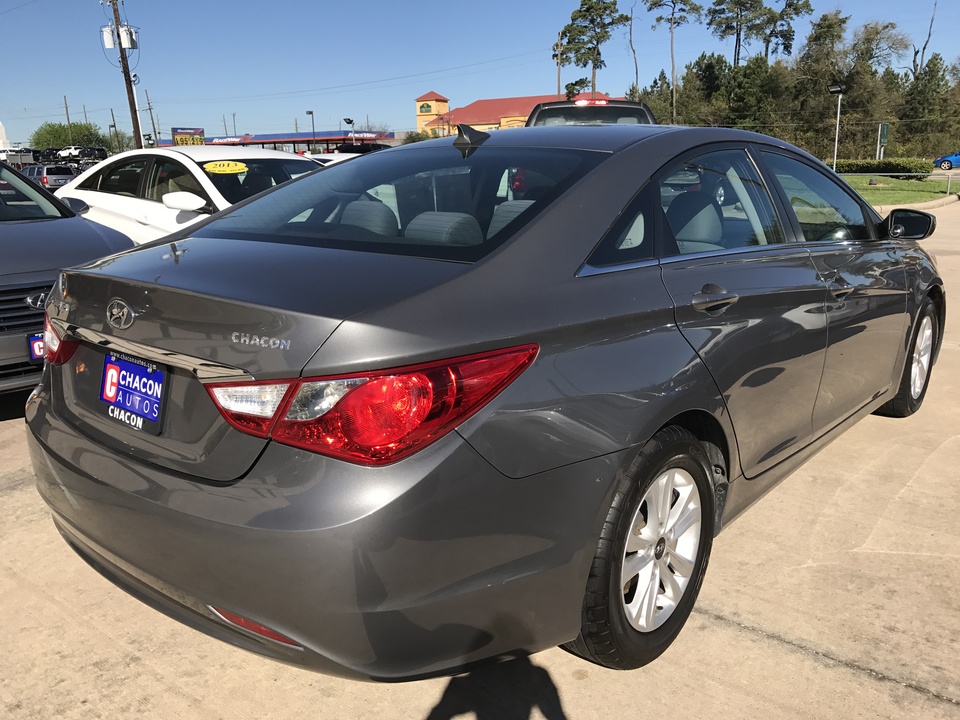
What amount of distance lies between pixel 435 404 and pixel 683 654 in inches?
53.4

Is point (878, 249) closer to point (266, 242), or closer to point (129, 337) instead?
point (266, 242)

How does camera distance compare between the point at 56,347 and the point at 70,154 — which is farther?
the point at 70,154

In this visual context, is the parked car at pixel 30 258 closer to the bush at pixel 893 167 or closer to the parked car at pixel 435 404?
the parked car at pixel 435 404

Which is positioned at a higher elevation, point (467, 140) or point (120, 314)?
point (467, 140)

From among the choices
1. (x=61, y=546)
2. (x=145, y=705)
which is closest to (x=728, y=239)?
(x=145, y=705)

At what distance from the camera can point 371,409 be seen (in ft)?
5.80

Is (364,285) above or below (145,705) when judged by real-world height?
above

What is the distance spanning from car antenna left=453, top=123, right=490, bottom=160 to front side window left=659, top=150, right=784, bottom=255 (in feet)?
2.40

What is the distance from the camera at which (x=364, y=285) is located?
1.96 meters

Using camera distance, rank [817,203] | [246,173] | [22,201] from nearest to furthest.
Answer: [817,203]
[22,201]
[246,173]

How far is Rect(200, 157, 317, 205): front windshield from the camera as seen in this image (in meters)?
6.84

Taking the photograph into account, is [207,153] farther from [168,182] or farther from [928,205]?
[928,205]

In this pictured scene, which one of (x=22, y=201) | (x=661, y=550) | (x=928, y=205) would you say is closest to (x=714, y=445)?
(x=661, y=550)

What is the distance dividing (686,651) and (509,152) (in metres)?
1.76
